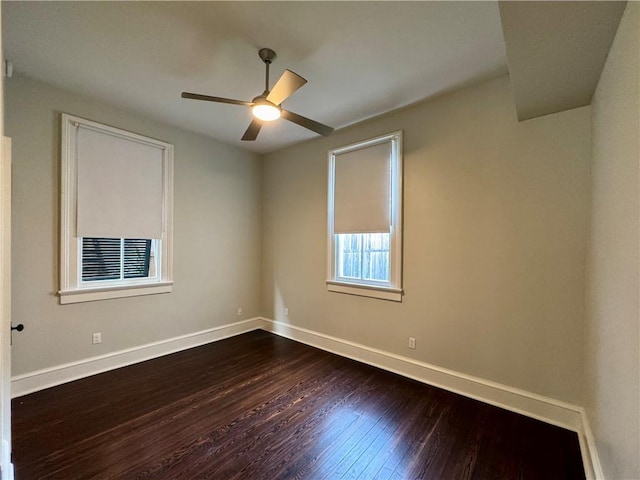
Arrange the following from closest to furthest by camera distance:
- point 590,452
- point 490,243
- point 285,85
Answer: point 590,452, point 285,85, point 490,243

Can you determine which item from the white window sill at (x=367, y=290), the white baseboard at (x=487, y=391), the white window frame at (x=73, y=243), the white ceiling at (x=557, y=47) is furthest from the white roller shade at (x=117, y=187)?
the white ceiling at (x=557, y=47)

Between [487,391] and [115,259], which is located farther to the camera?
[115,259]

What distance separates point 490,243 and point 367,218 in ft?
4.27

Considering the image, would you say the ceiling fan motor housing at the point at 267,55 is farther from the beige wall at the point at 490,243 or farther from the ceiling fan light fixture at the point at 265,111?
the beige wall at the point at 490,243

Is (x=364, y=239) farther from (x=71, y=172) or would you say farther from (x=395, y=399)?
(x=71, y=172)

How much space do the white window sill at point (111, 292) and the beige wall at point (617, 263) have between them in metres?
3.98

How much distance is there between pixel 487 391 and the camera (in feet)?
8.61

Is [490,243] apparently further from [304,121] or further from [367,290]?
[304,121]

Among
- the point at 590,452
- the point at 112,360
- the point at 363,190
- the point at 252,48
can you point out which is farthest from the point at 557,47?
the point at 112,360

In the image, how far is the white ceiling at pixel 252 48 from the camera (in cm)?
191

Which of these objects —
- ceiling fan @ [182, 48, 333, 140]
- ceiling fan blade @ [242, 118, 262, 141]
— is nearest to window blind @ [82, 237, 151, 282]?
ceiling fan blade @ [242, 118, 262, 141]

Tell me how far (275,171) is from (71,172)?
7.94 ft

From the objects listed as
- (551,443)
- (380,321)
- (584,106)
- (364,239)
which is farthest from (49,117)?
(551,443)

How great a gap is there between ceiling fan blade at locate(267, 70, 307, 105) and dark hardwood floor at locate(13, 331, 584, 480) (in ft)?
8.12
